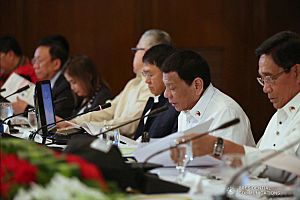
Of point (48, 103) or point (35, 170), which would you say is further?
point (48, 103)

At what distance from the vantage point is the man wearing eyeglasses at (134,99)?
5.30 m

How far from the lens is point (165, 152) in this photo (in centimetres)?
279

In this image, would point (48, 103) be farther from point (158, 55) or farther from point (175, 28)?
point (175, 28)

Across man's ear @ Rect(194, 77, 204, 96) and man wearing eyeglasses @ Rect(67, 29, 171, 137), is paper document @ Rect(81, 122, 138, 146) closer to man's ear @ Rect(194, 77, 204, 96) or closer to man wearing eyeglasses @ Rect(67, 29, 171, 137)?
man's ear @ Rect(194, 77, 204, 96)

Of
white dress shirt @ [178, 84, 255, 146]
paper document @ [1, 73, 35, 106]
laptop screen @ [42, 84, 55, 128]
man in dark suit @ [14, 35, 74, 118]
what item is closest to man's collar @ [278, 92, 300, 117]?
white dress shirt @ [178, 84, 255, 146]

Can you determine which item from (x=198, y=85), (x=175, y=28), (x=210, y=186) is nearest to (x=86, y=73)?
(x=175, y=28)

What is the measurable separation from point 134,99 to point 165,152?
2.65 meters

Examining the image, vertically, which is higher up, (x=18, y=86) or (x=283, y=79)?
(x=283, y=79)

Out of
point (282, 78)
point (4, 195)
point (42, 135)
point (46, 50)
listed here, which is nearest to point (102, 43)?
point (46, 50)

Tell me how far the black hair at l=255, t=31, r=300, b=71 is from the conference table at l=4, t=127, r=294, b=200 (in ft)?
1.84

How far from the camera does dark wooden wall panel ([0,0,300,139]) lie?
6.58 metres

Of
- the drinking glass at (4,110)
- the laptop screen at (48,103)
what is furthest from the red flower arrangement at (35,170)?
the drinking glass at (4,110)

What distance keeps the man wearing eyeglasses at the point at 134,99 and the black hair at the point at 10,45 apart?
63.3 inches

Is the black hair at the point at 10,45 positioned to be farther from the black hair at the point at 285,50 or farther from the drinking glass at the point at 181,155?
the drinking glass at the point at 181,155
